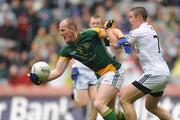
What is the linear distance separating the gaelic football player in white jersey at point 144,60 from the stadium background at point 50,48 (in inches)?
198

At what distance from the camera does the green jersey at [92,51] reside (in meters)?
15.4

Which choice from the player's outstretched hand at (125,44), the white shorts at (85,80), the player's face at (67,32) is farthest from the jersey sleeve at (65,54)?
the white shorts at (85,80)

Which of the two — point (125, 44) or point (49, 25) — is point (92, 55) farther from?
point (49, 25)

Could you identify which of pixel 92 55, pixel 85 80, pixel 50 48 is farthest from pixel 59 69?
pixel 50 48

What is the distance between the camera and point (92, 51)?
605 inches

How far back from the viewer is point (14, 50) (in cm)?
2430

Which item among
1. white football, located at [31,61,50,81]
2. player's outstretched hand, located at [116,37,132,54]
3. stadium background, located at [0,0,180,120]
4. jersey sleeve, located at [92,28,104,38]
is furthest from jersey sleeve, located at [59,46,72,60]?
stadium background, located at [0,0,180,120]

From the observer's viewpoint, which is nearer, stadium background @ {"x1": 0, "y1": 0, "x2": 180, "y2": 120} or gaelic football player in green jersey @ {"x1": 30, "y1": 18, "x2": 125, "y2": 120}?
gaelic football player in green jersey @ {"x1": 30, "y1": 18, "x2": 125, "y2": 120}

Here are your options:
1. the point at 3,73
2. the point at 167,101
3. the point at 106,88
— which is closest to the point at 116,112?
the point at 106,88

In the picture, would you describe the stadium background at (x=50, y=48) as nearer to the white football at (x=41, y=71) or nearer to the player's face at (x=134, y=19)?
the white football at (x=41, y=71)

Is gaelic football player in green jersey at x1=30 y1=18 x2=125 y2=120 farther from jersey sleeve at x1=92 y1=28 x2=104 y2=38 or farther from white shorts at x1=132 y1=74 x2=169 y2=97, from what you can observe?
white shorts at x1=132 y1=74 x2=169 y2=97

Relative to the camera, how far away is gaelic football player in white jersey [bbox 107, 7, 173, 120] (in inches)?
586

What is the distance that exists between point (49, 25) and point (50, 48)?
4.68 ft

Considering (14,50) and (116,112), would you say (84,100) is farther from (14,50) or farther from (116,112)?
(14,50)
